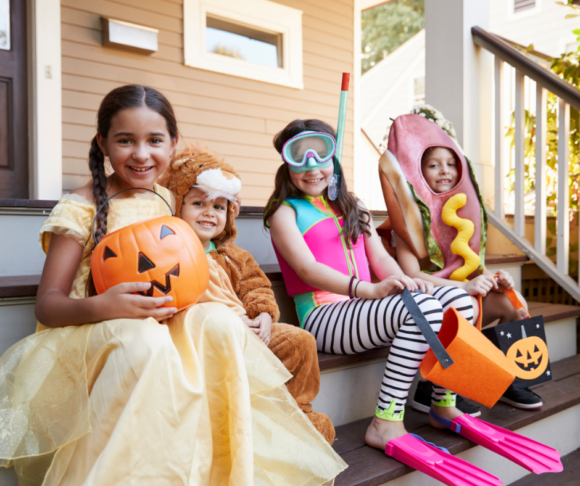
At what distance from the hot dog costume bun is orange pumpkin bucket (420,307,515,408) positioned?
2.17ft

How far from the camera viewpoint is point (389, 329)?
1804 millimetres

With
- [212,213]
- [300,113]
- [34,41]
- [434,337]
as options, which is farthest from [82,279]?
[300,113]

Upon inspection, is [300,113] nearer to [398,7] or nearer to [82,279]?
[82,279]

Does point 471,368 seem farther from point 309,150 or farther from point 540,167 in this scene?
point 540,167

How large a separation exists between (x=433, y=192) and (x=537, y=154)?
1.27m

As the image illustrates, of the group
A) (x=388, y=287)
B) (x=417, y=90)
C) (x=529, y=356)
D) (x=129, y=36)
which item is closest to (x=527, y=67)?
(x=529, y=356)

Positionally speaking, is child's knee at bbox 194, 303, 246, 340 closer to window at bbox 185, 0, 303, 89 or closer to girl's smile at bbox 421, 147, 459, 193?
girl's smile at bbox 421, 147, 459, 193

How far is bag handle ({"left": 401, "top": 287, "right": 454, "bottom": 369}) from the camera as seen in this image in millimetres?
1599

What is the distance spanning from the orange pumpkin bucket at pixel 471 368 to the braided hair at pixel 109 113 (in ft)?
3.64

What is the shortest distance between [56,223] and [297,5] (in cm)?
425

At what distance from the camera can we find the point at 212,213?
1.78 m

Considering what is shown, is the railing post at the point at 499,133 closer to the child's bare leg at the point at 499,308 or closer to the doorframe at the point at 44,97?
the child's bare leg at the point at 499,308

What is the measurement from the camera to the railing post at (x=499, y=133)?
3324 mm

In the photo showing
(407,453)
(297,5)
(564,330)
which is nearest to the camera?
(407,453)
